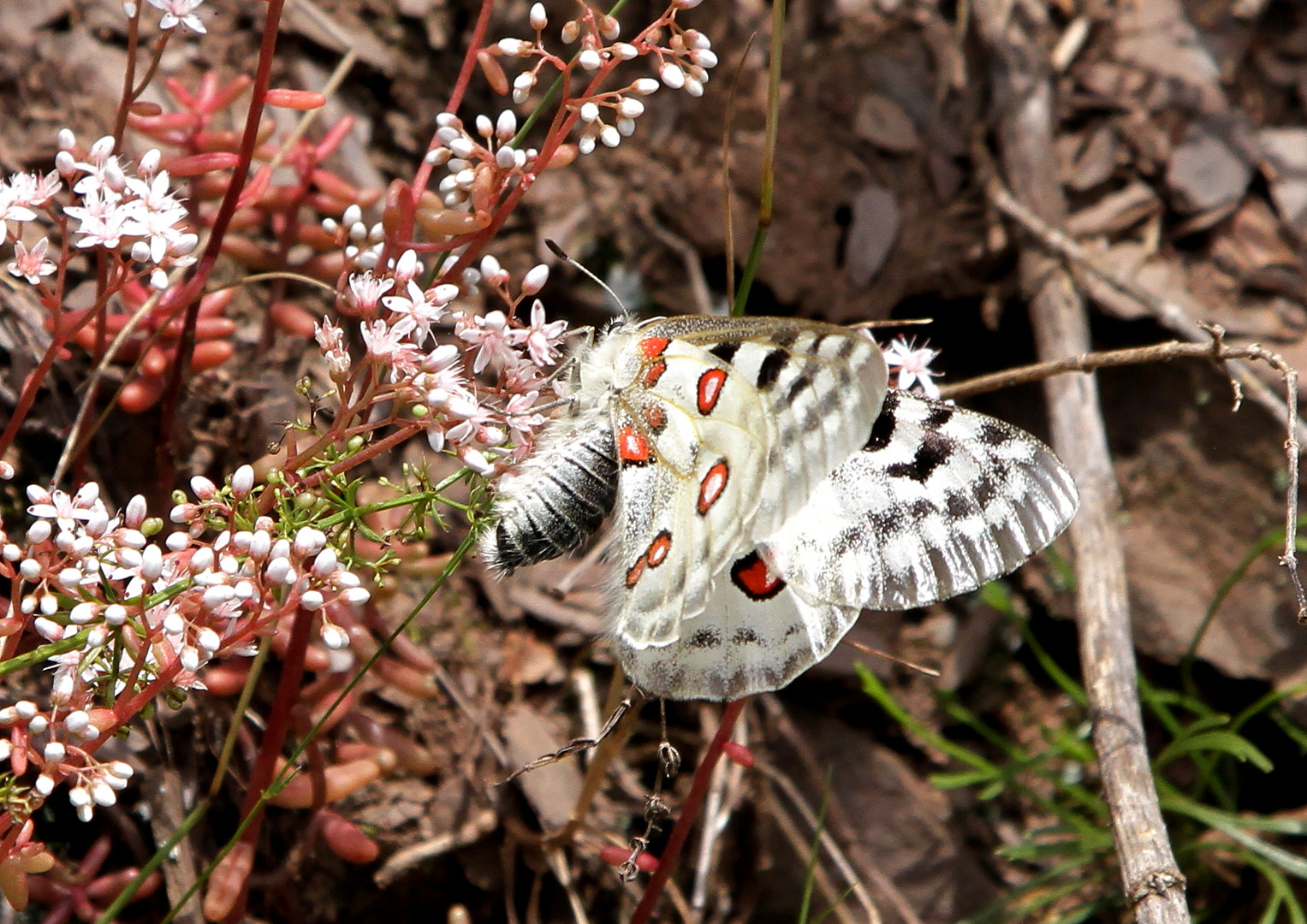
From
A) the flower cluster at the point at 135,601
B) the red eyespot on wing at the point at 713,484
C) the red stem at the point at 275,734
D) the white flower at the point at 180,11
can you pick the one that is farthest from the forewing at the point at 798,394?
the white flower at the point at 180,11

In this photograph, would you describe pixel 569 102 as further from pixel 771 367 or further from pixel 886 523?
pixel 886 523

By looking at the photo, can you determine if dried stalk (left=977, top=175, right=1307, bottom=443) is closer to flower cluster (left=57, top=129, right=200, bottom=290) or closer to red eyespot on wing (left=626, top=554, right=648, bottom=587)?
red eyespot on wing (left=626, top=554, right=648, bottom=587)

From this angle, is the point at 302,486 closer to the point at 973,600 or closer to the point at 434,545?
the point at 434,545

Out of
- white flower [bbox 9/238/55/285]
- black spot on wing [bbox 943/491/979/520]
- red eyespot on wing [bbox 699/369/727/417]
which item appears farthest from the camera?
black spot on wing [bbox 943/491/979/520]

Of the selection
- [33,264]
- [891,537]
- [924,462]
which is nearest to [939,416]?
[924,462]

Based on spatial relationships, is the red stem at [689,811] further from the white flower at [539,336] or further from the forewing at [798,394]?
the white flower at [539,336]

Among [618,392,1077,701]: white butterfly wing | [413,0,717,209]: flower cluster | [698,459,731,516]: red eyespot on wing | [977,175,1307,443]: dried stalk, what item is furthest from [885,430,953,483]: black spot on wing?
[977,175,1307,443]: dried stalk
